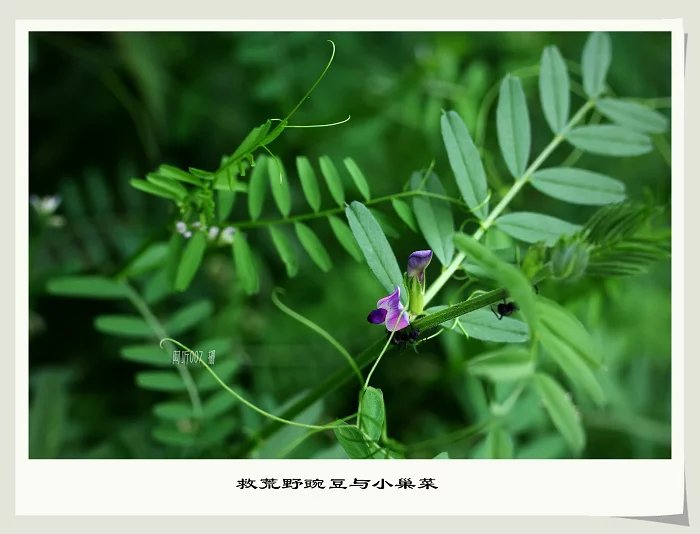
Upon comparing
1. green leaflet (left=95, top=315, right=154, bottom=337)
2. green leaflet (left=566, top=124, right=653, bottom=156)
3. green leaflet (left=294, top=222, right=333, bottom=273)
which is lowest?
green leaflet (left=95, top=315, right=154, bottom=337)

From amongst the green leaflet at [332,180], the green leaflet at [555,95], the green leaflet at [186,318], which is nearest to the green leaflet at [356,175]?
the green leaflet at [332,180]

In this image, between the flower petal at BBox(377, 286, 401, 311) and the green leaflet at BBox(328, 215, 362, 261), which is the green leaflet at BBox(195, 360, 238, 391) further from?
the flower petal at BBox(377, 286, 401, 311)

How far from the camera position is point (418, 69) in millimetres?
1306

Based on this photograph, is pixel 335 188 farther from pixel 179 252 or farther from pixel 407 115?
pixel 407 115

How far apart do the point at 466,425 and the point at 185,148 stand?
0.63m

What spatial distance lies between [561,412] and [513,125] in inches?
10.9

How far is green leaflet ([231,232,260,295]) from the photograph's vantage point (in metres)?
0.77

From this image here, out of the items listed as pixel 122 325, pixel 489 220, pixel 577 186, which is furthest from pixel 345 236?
pixel 122 325

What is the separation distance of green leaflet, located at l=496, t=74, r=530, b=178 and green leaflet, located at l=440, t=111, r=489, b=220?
0.07 metres

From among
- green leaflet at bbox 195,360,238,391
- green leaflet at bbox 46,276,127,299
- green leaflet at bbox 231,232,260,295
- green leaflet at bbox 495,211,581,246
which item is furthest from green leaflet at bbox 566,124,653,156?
green leaflet at bbox 46,276,127,299

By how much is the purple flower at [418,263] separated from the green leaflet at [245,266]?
0.63 ft

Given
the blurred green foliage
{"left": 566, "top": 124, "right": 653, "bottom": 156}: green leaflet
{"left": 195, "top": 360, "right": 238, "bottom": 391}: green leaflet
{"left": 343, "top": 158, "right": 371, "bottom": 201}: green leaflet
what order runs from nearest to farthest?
1. {"left": 343, "top": 158, "right": 371, "bottom": 201}: green leaflet
2. {"left": 566, "top": 124, "right": 653, "bottom": 156}: green leaflet
3. {"left": 195, "top": 360, "right": 238, "bottom": 391}: green leaflet
4. the blurred green foliage

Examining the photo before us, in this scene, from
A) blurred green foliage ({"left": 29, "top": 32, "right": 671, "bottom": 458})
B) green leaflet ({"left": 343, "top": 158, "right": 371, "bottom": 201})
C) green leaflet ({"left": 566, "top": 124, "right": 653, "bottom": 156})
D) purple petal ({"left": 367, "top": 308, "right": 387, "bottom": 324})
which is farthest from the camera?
blurred green foliage ({"left": 29, "top": 32, "right": 671, "bottom": 458})

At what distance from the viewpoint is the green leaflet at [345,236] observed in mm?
767
